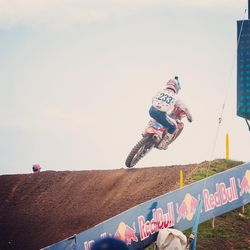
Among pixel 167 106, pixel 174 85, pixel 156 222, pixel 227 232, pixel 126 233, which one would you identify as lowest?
pixel 227 232

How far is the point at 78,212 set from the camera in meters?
18.5

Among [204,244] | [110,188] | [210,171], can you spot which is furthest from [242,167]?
[110,188]

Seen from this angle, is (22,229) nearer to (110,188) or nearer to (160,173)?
(110,188)

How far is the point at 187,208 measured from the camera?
44.4ft

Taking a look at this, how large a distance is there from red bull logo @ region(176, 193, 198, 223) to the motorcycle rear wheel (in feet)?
21.2

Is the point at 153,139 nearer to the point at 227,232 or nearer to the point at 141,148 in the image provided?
the point at 141,148

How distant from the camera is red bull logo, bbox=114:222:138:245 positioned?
41.2 ft

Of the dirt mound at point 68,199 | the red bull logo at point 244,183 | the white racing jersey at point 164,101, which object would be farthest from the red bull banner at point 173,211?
the white racing jersey at point 164,101

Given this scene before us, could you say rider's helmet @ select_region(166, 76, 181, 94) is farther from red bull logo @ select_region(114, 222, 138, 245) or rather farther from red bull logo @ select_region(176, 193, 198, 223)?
red bull logo @ select_region(114, 222, 138, 245)

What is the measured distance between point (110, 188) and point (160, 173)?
207 centimetres

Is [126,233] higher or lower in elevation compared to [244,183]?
lower

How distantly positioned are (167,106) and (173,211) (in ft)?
22.8

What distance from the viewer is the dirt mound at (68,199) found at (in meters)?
17.3

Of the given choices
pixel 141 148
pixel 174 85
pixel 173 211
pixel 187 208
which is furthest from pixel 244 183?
pixel 174 85
